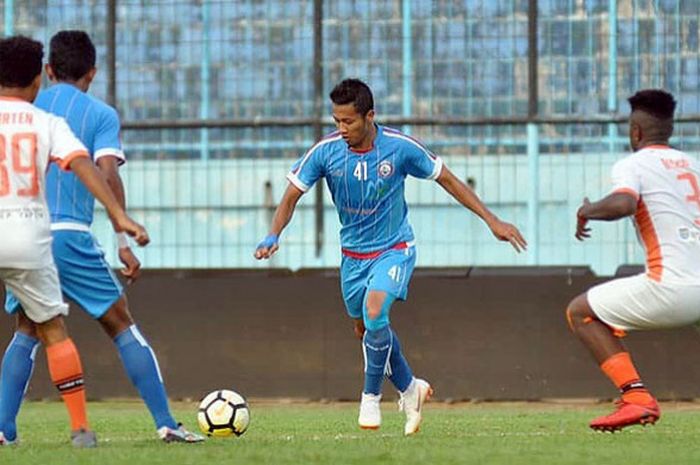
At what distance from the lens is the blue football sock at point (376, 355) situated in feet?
39.1

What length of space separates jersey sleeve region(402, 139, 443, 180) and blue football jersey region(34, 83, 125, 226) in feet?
8.23

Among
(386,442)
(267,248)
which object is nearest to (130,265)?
(267,248)

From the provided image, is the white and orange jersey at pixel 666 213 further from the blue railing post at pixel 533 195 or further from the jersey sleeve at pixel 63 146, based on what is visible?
the blue railing post at pixel 533 195

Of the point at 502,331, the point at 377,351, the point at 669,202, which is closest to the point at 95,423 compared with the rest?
the point at 377,351

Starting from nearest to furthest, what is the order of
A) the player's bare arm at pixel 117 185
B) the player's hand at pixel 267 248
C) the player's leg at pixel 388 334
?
1. the player's bare arm at pixel 117 185
2. the player's hand at pixel 267 248
3. the player's leg at pixel 388 334

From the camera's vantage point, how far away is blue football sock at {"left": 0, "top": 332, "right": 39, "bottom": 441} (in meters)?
10.3

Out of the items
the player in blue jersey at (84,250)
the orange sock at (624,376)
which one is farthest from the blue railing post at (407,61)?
the player in blue jersey at (84,250)

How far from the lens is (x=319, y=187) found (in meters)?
18.7

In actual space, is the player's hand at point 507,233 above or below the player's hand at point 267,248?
above

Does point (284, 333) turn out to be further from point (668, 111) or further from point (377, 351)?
point (668, 111)

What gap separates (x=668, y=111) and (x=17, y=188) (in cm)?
356

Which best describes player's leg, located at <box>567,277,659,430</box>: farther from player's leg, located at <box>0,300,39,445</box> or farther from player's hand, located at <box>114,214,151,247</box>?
player's leg, located at <box>0,300,39,445</box>

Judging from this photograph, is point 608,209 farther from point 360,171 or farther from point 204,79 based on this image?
point 204,79

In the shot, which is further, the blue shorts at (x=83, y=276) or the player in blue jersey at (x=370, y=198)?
the player in blue jersey at (x=370, y=198)
